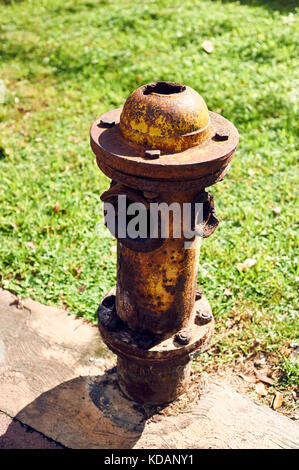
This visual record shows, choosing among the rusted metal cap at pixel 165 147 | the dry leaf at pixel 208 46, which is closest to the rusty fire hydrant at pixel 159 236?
the rusted metal cap at pixel 165 147

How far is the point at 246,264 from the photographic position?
3.51 meters

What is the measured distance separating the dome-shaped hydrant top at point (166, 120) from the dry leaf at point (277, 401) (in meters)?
1.63

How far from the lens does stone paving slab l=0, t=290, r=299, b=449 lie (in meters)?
2.45

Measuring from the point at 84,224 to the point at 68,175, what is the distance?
0.76 meters

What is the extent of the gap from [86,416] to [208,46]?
17.6ft

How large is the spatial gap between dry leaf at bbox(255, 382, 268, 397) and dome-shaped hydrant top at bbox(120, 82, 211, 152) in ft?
5.27

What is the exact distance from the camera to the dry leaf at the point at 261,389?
2728mm

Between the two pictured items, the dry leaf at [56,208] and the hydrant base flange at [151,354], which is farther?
the dry leaf at [56,208]

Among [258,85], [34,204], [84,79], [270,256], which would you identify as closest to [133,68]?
[84,79]

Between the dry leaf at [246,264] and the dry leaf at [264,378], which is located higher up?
the dry leaf at [246,264]

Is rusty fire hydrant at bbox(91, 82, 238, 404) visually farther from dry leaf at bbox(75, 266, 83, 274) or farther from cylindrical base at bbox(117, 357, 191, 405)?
dry leaf at bbox(75, 266, 83, 274)

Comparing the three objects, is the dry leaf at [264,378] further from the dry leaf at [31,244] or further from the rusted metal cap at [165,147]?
the dry leaf at [31,244]

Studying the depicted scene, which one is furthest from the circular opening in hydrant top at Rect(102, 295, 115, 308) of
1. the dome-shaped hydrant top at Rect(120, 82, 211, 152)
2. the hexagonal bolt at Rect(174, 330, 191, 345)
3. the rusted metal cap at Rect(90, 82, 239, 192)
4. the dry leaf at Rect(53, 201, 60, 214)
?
the dry leaf at Rect(53, 201, 60, 214)

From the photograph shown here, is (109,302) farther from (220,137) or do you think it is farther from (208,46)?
(208,46)
